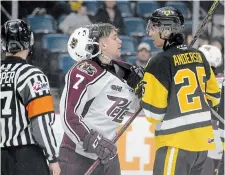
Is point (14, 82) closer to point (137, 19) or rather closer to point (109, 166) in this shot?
point (109, 166)

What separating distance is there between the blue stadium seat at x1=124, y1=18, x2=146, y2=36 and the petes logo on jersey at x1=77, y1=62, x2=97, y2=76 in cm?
299

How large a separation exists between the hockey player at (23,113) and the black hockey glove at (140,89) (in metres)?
0.46

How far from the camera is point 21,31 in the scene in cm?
306

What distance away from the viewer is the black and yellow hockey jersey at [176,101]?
3146 mm

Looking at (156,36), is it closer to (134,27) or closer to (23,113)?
(23,113)

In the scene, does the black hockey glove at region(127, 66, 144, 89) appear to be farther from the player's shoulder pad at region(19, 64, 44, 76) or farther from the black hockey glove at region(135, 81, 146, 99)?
the player's shoulder pad at region(19, 64, 44, 76)

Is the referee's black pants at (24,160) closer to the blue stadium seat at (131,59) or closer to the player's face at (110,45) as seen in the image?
the player's face at (110,45)

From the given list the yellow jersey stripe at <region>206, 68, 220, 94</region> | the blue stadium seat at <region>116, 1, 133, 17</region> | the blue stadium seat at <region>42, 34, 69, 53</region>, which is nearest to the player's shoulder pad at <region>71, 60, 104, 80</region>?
the yellow jersey stripe at <region>206, 68, 220, 94</region>

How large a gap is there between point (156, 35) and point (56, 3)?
315 centimetres

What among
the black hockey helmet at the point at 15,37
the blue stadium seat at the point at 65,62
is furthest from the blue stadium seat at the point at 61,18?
the black hockey helmet at the point at 15,37

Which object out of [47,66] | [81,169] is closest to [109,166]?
[81,169]

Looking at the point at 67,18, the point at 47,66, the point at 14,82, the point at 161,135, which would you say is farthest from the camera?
the point at 67,18

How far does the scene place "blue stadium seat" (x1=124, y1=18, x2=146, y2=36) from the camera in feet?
20.7

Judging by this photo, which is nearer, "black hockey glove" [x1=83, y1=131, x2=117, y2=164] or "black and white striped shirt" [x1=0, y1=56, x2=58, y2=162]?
"black and white striped shirt" [x1=0, y1=56, x2=58, y2=162]
